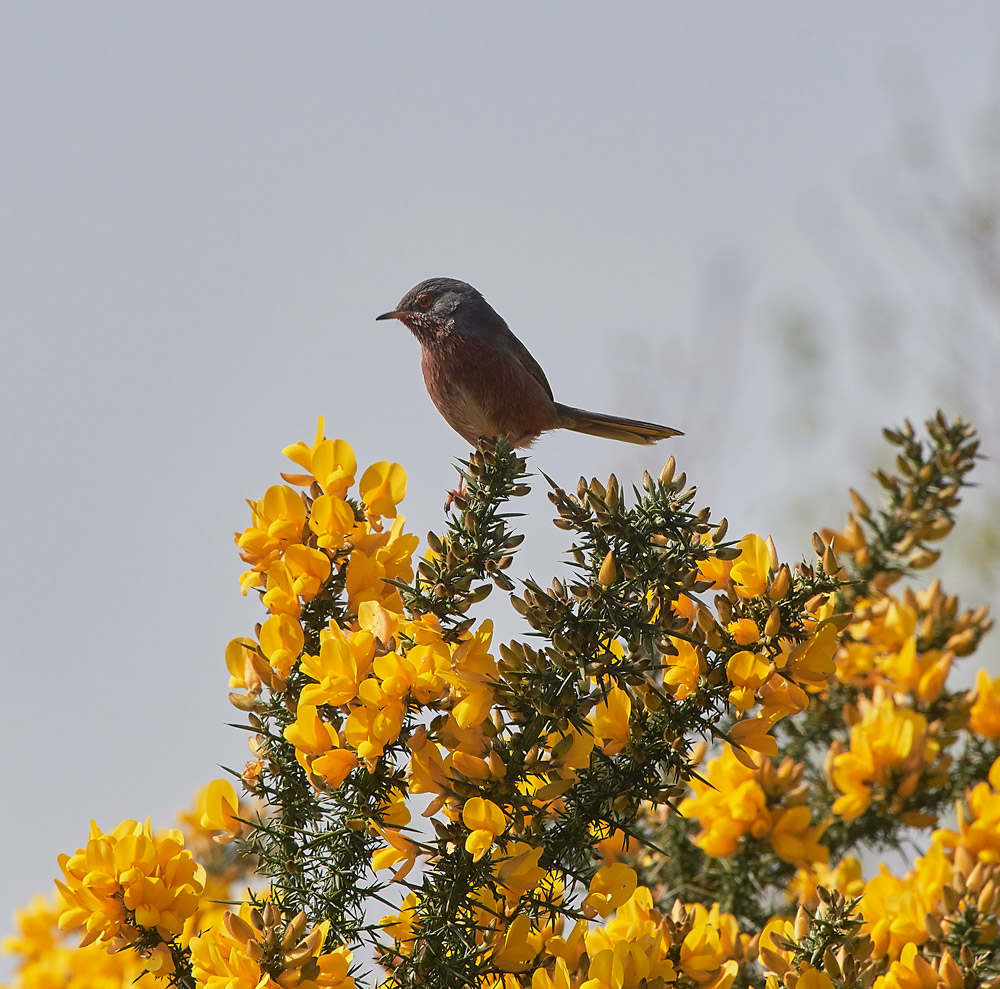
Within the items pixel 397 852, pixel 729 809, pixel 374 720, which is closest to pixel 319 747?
pixel 374 720

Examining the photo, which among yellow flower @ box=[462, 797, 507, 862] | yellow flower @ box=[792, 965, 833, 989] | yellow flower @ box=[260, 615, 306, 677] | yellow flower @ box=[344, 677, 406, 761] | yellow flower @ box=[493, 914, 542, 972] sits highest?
yellow flower @ box=[260, 615, 306, 677]

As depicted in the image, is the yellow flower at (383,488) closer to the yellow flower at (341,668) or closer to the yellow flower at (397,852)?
the yellow flower at (341,668)

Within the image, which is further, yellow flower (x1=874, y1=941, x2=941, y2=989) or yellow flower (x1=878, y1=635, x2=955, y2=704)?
yellow flower (x1=878, y1=635, x2=955, y2=704)

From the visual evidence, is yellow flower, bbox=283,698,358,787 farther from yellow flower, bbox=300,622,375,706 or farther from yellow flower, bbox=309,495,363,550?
yellow flower, bbox=309,495,363,550

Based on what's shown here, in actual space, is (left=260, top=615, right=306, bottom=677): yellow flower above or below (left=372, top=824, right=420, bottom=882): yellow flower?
above

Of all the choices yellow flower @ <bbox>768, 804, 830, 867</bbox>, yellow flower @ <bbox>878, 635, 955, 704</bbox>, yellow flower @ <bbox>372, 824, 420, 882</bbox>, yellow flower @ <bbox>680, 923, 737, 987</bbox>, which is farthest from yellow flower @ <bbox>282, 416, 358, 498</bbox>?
yellow flower @ <bbox>878, 635, 955, 704</bbox>

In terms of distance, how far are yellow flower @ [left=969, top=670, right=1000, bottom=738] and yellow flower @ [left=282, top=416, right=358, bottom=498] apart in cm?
207

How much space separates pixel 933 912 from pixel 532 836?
44.8 inches

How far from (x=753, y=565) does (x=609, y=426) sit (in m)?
3.26

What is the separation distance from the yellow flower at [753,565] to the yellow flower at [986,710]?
1536mm

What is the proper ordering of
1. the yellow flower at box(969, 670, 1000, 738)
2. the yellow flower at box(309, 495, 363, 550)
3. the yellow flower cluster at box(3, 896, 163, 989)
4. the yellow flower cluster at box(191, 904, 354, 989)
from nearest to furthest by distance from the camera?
the yellow flower cluster at box(191, 904, 354, 989)
the yellow flower at box(309, 495, 363, 550)
the yellow flower at box(969, 670, 1000, 738)
the yellow flower cluster at box(3, 896, 163, 989)

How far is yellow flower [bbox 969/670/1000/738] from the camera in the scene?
3.10 m

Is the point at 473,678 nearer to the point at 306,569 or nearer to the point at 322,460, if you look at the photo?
the point at 306,569

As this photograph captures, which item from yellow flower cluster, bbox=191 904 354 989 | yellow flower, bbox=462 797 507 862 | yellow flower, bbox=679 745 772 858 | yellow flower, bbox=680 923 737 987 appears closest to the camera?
yellow flower cluster, bbox=191 904 354 989
